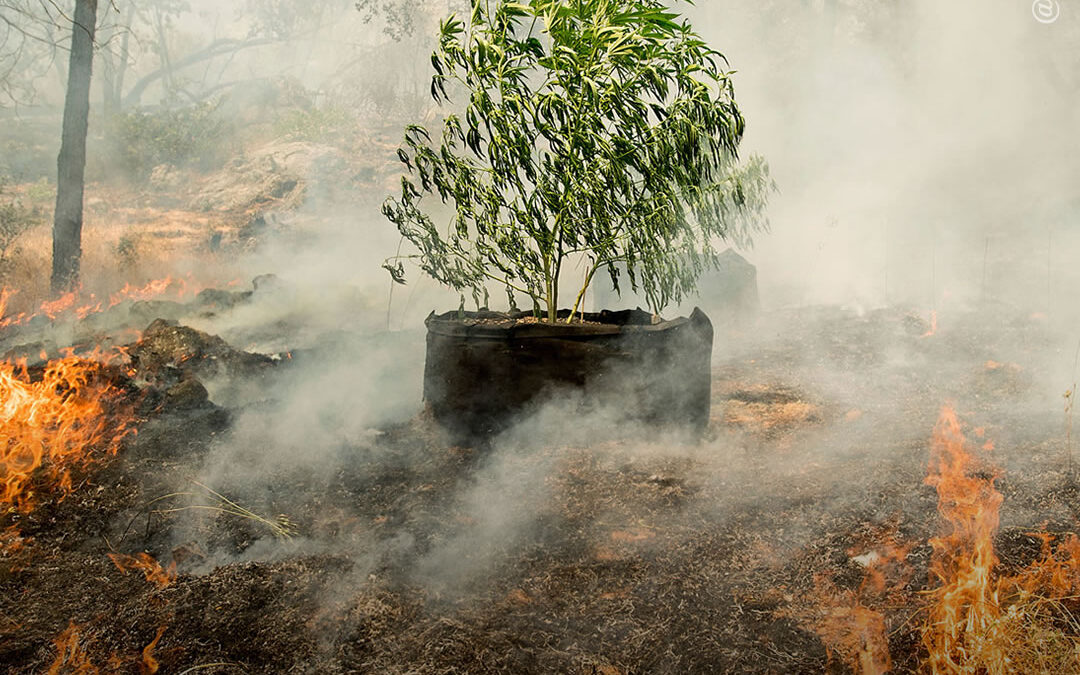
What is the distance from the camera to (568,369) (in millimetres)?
4605

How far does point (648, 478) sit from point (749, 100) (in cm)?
1288

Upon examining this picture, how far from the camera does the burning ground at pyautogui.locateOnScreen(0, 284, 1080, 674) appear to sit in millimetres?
2580

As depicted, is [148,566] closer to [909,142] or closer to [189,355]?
[189,355]

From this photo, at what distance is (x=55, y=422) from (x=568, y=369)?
11.3 ft

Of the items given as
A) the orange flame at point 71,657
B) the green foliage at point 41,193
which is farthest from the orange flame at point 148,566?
the green foliage at point 41,193

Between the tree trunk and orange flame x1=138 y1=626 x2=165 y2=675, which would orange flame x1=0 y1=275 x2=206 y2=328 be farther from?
orange flame x1=138 y1=626 x2=165 y2=675

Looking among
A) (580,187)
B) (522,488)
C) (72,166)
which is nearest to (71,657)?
(522,488)

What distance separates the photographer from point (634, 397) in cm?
461

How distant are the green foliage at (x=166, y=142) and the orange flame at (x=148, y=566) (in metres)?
15.5

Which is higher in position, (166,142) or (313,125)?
(313,125)

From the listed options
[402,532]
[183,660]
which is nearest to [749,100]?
[402,532]

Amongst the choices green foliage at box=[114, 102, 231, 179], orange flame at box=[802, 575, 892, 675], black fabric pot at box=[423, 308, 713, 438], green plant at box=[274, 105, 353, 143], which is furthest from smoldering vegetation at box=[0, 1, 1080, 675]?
green plant at box=[274, 105, 353, 143]

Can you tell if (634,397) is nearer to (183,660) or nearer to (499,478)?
(499,478)

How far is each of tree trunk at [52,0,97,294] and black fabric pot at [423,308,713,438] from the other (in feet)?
19.1
